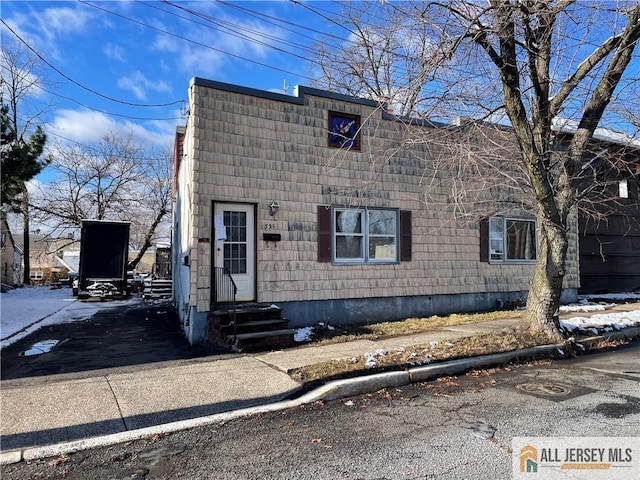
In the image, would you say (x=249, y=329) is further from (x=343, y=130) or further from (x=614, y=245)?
(x=614, y=245)

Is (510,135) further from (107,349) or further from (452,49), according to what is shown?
(107,349)

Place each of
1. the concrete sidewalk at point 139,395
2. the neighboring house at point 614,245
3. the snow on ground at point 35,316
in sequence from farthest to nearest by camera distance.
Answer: the neighboring house at point 614,245 → the snow on ground at point 35,316 → the concrete sidewalk at point 139,395

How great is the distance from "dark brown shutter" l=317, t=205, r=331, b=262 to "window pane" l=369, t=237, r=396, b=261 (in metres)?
1.23

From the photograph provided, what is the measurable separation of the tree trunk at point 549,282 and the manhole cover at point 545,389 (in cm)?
252

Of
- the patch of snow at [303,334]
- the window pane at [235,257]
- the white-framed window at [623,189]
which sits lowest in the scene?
the patch of snow at [303,334]

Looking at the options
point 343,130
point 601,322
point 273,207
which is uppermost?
point 343,130

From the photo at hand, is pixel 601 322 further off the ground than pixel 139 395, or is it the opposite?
pixel 601 322

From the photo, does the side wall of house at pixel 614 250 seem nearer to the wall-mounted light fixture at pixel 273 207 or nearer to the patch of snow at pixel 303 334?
the patch of snow at pixel 303 334

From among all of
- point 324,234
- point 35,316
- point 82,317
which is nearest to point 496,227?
point 324,234

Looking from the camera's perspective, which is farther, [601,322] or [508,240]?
[508,240]

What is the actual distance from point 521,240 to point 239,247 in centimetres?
858

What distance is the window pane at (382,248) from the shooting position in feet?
37.3

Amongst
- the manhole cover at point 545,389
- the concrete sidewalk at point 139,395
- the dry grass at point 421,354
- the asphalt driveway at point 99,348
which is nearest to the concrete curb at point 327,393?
the concrete sidewalk at point 139,395

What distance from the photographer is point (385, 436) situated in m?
4.33
